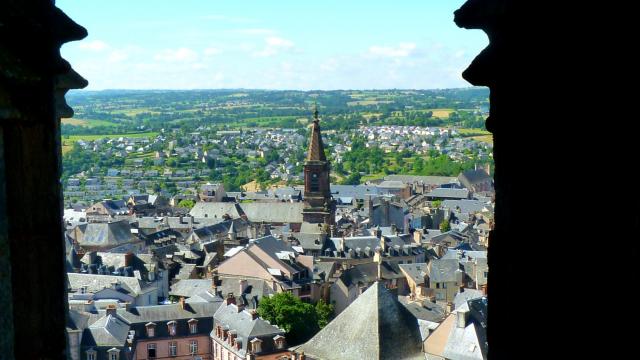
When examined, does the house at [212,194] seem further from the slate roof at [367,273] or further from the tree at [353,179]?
the slate roof at [367,273]

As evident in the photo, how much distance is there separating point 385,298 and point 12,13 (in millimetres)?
17887

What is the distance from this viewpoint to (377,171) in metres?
175

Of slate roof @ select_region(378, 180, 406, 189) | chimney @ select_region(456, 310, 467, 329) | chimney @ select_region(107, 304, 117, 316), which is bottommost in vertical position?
slate roof @ select_region(378, 180, 406, 189)

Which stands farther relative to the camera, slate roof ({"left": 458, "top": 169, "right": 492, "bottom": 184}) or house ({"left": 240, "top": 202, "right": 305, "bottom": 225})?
slate roof ({"left": 458, "top": 169, "right": 492, "bottom": 184})

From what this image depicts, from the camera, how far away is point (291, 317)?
4228 cm

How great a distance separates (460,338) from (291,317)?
1329cm

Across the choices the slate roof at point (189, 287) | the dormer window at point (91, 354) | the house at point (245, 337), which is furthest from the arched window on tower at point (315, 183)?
the dormer window at point (91, 354)

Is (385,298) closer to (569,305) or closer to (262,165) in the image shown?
(569,305)

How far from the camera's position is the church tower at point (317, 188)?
84.5 m

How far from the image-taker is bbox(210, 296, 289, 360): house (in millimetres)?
37719

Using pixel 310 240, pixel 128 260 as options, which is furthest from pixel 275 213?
pixel 128 260

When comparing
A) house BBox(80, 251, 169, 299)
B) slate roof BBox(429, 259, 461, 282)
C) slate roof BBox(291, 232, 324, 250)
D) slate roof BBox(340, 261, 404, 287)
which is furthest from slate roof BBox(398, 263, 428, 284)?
house BBox(80, 251, 169, 299)

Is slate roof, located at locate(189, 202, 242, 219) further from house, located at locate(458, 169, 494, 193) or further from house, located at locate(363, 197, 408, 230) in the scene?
house, located at locate(458, 169, 494, 193)

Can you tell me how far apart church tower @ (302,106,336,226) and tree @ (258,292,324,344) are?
4099cm
